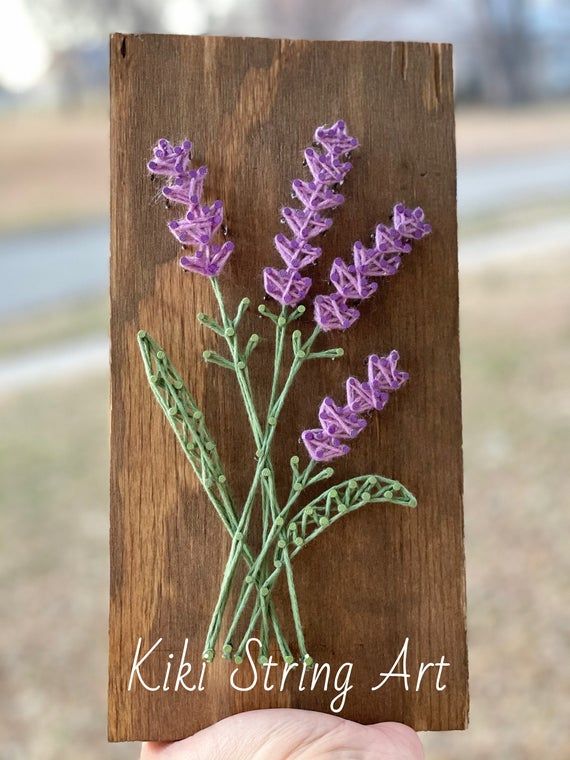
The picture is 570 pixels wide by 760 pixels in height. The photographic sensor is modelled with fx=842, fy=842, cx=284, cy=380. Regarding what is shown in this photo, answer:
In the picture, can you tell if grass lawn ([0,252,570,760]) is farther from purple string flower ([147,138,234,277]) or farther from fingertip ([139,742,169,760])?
purple string flower ([147,138,234,277])

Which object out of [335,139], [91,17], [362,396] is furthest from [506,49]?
[362,396]

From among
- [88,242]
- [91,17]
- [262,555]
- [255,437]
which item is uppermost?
[91,17]

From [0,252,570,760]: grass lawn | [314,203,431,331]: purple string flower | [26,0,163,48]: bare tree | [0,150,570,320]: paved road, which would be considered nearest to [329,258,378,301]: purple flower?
[314,203,431,331]: purple string flower

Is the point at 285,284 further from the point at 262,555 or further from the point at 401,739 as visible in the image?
the point at 401,739

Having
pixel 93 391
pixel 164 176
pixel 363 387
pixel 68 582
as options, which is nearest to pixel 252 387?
pixel 363 387

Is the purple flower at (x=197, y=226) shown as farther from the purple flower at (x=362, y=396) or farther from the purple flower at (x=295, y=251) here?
the purple flower at (x=362, y=396)

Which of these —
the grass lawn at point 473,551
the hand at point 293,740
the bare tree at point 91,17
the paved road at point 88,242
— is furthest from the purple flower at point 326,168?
the paved road at point 88,242

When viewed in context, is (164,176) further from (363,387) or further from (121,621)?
(121,621)
